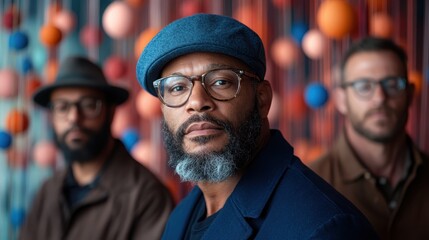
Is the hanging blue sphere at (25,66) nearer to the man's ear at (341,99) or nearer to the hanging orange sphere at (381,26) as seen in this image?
the man's ear at (341,99)

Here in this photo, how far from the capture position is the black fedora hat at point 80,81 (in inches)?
104

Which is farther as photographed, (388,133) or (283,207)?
(388,133)

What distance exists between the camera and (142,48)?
→ 2641mm

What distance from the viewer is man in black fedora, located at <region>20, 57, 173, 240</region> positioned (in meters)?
2.52

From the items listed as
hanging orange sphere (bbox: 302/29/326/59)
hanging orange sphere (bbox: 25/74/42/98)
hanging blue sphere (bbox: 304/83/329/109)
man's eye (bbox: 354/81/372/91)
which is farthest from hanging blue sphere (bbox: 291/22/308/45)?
hanging orange sphere (bbox: 25/74/42/98)

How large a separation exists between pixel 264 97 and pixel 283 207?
340 mm

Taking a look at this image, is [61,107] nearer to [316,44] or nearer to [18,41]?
[18,41]

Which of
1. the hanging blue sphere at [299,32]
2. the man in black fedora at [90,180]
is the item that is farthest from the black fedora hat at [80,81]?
the hanging blue sphere at [299,32]

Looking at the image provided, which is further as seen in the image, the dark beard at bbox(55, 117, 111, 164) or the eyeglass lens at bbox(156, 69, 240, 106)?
the dark beard at bbox(55, 117, 111, 164)

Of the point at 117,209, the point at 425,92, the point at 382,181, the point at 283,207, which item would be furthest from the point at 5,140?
the point at 425,92

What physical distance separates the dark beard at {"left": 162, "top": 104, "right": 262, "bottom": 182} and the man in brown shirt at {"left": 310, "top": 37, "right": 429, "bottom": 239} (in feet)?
2.68

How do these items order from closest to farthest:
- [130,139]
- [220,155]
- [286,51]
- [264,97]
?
[220,155]
[264,97]
[286,51]
[130,139]

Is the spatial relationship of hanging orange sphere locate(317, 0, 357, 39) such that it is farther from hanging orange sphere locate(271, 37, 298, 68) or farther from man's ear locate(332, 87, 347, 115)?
hanging orange sphere locate(271, 37, 298, 68)

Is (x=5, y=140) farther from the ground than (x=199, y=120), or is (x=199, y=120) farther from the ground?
(x=199, y=120)
